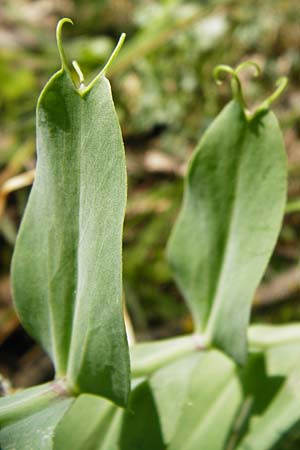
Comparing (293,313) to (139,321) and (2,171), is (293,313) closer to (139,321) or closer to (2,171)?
(139,321)

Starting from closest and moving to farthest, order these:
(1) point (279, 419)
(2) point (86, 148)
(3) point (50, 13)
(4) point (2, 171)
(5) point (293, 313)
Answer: (2) point (86, 148)
(1) point (279, 419)
(5) point (293, 313)
(4) point (2, 171)
(3) point (50, 13)

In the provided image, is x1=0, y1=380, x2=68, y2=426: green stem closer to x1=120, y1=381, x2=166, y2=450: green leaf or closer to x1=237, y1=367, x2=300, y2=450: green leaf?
x1=120, y1=381, x2=166, y2=450: green leaf

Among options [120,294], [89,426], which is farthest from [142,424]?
[120,294]

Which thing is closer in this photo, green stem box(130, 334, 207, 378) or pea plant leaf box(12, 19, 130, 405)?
A: pea plant leaf box(12, 19, 130, 405)

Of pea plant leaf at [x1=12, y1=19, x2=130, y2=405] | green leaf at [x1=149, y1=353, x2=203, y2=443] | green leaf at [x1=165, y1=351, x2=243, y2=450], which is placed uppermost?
pea plant leaf at [x1=12, y1=19, x2=130, y2=405]

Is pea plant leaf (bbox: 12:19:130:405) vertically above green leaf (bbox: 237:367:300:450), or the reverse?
pea plant leaf (bbox: 12:19:130:405)

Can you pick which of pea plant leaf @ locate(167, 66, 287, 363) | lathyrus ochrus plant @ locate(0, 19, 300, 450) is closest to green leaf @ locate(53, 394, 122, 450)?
lathyrus ochrus plant @ locate(0, 19, 300, 450)

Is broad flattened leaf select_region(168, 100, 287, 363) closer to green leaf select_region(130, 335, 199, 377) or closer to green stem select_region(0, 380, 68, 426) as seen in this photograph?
green leaf select_region(130, 335, 199, 377)

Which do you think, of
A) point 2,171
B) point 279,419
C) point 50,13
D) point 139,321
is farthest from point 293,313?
point 50,13
